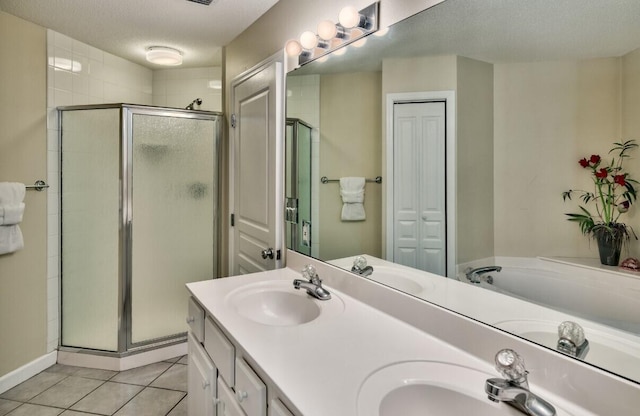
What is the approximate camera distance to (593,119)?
0.77 m

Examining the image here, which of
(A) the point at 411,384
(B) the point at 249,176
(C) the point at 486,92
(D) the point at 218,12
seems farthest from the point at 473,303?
(D) the point at 218,12

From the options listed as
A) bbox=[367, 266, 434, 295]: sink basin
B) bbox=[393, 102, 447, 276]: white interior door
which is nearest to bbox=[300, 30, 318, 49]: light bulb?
bbox=[393, 102, 447, 276]: white interior door

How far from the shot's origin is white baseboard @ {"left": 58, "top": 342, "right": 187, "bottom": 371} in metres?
2.46

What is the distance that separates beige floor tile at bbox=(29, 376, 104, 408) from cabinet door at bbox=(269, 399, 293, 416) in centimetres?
188

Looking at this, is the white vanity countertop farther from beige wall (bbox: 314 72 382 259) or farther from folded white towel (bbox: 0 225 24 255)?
folded white towel (bbox: 0 225 24 255)

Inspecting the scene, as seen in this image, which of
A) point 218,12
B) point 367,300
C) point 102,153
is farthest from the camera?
point 102,153

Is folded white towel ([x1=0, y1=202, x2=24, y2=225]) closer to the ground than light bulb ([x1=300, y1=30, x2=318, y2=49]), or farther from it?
closer to the ground

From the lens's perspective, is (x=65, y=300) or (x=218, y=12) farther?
(x=65, y=300)

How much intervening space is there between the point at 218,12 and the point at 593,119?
2.13m

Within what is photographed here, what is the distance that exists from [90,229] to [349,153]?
80.8 inches

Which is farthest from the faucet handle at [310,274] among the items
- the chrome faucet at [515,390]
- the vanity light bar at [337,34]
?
the vanity light bar at [337,34]

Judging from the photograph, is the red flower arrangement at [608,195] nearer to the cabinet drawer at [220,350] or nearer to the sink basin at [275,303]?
the sink basin at [275,303]

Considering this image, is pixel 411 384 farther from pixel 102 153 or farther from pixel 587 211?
pixel 102 153

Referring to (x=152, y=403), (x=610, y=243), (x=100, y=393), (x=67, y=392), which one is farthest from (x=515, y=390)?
(x=67, y=392)
